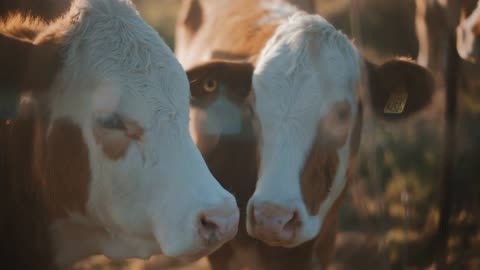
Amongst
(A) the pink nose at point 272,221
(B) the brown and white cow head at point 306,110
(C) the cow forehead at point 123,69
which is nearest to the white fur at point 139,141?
(C) the cow forehead at point 123,69

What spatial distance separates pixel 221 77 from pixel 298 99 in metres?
0.49

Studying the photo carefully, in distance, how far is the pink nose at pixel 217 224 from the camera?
255cm

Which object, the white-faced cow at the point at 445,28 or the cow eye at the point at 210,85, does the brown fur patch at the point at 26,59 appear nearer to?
the cow eye at the point at 210,85

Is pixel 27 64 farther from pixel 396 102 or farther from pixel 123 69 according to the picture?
pixel 396 102

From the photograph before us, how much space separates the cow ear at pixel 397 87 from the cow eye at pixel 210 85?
787mm

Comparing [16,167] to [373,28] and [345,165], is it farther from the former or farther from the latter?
[373,28]

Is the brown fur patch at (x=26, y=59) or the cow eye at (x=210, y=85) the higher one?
the brown fur patch at (x=26, y=59)

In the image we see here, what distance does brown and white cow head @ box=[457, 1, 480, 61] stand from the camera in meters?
3.89

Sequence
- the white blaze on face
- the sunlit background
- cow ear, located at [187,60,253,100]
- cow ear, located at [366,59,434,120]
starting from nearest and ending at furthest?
1. the white blaze on face
2. cow ear, located at [187,60,253,100]
3. cow ear, located at [366,59,434,120]
4. the sunlit background

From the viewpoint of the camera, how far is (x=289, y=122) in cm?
333

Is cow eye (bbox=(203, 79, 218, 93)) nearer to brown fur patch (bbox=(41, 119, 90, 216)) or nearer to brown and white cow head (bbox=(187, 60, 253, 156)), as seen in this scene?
brown and white cow head (bbox=(187, 60, 253, 156))

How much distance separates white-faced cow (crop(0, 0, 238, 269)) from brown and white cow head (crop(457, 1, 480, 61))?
184cm

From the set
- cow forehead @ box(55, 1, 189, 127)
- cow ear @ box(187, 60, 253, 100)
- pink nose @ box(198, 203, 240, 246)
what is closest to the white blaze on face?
cow ear @ box(187, 60, 253, 100)

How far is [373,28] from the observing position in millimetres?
8242
